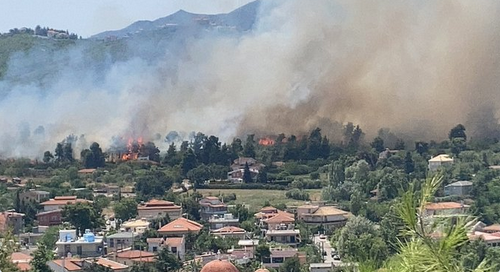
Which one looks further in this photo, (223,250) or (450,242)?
(223,250)

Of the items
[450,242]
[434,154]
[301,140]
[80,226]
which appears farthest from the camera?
[301,140]

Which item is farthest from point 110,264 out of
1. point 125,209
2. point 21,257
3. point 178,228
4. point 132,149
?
point 132,149

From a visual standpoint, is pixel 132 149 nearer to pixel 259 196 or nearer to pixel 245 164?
pixel 245 164

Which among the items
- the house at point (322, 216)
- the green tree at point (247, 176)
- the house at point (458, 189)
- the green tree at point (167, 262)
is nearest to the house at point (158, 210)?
the house at point (322, 216)

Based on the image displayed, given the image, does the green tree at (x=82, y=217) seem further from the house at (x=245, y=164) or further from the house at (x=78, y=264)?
the house at (x=245, y=164)

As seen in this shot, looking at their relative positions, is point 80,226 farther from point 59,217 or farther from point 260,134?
point 260,134

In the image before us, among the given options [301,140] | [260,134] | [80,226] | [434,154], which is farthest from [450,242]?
[260,134]
